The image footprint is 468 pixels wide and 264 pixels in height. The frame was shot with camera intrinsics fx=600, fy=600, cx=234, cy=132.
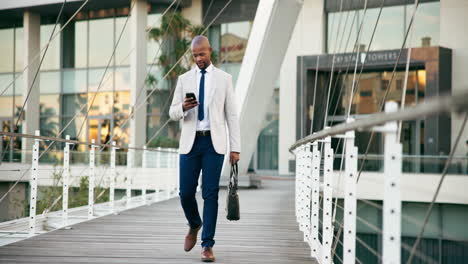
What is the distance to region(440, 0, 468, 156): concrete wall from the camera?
1567 cm

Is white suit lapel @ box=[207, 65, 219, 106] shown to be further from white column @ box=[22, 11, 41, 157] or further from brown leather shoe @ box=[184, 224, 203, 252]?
white column @ box=[22, 11, 41, 157]

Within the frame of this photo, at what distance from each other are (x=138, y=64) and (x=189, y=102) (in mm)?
16864

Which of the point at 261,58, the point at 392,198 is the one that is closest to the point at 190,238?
the point at 392,198

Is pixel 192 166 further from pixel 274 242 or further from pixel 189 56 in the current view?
pixel 189 56

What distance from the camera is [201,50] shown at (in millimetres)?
3412

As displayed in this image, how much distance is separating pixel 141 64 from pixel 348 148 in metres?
17.9

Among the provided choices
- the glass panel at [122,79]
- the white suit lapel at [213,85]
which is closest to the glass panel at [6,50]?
the glass panel at [122,79]

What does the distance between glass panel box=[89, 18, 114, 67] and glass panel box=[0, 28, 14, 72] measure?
10.8 ft

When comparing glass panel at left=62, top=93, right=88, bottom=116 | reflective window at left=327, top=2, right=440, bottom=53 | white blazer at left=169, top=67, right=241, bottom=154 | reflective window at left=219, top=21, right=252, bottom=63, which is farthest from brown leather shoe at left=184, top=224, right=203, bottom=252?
glass panel at left=62, top=93, right=88, bottom=116

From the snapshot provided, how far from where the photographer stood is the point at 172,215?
22.2ft

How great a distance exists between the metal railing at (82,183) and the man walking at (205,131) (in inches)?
55.5

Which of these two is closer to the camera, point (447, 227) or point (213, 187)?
point (213, 187)

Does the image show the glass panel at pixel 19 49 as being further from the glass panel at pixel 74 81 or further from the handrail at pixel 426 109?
the handrail at pixel 426 109

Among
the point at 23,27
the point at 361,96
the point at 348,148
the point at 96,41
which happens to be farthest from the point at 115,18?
the point at 348,148
